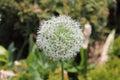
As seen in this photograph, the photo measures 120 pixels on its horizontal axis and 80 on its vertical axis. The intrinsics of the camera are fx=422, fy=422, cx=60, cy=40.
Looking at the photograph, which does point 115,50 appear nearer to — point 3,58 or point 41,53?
point 41,53

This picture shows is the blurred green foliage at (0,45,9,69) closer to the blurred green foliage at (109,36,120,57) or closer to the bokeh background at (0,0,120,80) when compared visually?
the bokeh background at (0,0,120,80)

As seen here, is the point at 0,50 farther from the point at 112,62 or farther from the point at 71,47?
the point at 71,47

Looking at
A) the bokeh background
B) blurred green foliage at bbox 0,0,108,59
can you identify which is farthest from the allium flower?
blurred green foliage at bbox 0,0,108,59

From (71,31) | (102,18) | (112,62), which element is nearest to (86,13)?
(102,18)

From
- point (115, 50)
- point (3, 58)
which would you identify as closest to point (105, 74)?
point (115, 50)

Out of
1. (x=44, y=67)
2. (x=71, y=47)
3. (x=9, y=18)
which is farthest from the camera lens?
(x=9, y=18)

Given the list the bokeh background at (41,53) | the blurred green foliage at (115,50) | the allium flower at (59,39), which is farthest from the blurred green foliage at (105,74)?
the allium flower at (59,39)

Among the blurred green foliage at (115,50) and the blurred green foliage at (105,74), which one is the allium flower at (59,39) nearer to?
the blurred green foliage at (105,74)
